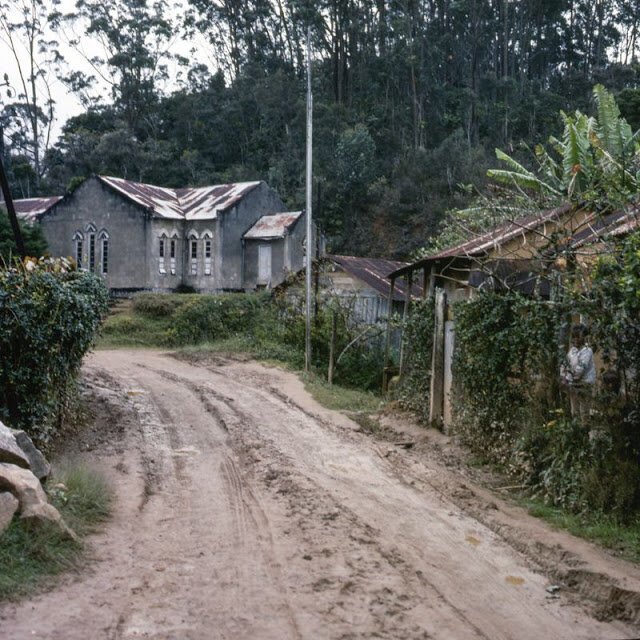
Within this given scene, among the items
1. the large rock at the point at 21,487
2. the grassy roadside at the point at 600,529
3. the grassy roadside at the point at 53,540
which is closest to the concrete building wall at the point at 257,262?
the grassy roadside at the point at 53,540

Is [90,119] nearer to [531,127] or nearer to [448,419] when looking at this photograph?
[531,127]

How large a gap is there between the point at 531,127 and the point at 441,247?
26.9 m

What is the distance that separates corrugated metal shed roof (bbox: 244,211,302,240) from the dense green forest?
22.1 ft

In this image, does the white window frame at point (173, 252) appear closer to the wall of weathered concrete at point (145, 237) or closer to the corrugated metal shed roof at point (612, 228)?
the wall of weathered concrete at point (145, 237)

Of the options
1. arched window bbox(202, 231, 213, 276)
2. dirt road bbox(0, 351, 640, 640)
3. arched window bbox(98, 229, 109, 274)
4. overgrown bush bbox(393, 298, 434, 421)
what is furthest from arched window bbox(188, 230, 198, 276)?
dirt road bbox(0, 351, 640, 640)

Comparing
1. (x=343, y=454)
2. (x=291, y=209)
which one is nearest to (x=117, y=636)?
(x=343, y=454)

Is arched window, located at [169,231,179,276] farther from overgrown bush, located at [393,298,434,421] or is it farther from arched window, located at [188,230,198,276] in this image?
overgrown bush, located at [393,298,434,421]

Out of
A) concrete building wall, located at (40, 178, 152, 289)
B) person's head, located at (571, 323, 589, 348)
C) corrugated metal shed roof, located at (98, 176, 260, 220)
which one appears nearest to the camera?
person's head, located at (571, 323, 589, 348)

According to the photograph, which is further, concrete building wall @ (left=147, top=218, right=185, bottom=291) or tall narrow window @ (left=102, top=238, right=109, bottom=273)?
tall narrow window @ (left=102, top=238, right=109, bottom=273)

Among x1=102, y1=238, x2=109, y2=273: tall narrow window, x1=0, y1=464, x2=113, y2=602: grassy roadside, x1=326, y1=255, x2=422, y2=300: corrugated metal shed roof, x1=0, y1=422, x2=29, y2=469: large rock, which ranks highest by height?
x1=102, y1=238, x2=109, y2=273: tall narrow window

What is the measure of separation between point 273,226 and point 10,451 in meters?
27.5

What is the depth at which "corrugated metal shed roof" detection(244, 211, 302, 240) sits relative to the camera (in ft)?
110

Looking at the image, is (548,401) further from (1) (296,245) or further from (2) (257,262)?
(2) (257,262)

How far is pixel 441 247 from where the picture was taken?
2109cm
